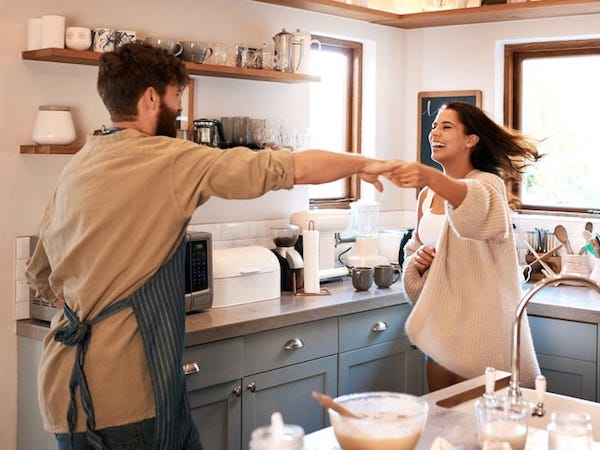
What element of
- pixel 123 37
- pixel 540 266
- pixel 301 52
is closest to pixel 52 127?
pixel 123 37

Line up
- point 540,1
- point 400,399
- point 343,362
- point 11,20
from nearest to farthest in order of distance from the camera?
point 400,399
point 11,20
point 343,362
point 540,1

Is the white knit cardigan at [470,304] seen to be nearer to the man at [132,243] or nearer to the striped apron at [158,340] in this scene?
the man at [132,243]

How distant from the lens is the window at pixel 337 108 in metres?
5.03

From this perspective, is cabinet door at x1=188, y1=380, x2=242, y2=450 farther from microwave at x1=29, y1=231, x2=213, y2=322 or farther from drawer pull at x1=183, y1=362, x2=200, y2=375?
microwave at x1=29, y1=231, x2=213, y2=322

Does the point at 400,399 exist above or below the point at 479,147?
below

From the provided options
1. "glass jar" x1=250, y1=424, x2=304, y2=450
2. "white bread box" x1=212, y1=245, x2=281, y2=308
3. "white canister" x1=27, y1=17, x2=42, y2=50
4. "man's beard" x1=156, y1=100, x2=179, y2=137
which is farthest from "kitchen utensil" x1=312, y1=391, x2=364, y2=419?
"white canister" x1=27, y1=17, x2=42, y2=50

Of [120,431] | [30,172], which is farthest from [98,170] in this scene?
[30,172]

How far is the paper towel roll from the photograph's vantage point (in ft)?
13.8

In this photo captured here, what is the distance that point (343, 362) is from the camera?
4039 mm

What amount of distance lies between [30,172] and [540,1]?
8.51ft

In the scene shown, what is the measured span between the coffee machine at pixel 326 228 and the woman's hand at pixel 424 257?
994 millimetres

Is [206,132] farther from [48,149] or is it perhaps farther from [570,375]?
[570,375]

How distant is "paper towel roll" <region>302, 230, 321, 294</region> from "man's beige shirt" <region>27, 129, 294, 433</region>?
73.9 inches

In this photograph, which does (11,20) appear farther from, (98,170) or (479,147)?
(479,147)
